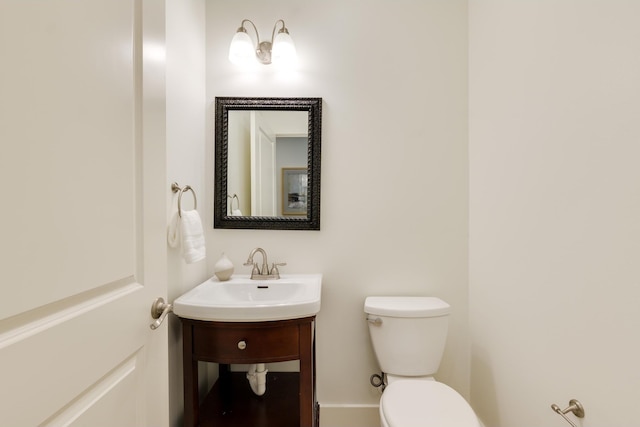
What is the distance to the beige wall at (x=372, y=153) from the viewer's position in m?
1.73

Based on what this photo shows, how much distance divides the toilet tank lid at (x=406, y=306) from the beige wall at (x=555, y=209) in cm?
25

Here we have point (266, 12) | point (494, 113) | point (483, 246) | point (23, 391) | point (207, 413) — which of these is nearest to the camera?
point (23, 391)

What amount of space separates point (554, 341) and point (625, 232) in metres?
0.48

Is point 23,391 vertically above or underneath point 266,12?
underneath

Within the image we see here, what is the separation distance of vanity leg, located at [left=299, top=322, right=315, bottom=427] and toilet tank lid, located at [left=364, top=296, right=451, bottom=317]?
0.43 meters

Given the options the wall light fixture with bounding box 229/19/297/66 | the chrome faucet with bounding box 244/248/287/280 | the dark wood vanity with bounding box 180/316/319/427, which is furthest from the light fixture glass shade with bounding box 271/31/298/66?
the dark wood vanity with bounding box 180/316/319/427

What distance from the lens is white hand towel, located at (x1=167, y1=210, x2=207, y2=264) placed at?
51.3 inches

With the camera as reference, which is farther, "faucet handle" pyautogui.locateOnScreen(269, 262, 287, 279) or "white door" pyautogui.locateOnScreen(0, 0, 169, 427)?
"faucet handle" pyautogui.locateOnScreen(269, 262, 287, 279)

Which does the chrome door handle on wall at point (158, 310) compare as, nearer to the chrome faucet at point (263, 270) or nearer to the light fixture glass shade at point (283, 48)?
the chrome faucet at point (263, 270)

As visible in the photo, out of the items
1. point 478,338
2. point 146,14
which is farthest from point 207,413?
point 146,14

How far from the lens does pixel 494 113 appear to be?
58.7 inches

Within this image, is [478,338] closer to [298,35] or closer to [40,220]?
[40,220]

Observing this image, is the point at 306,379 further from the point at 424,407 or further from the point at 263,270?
the point at 263,270

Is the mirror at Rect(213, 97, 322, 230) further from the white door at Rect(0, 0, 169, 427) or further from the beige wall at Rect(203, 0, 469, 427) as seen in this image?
the white door at Rect(0, 0, 169, 427)
